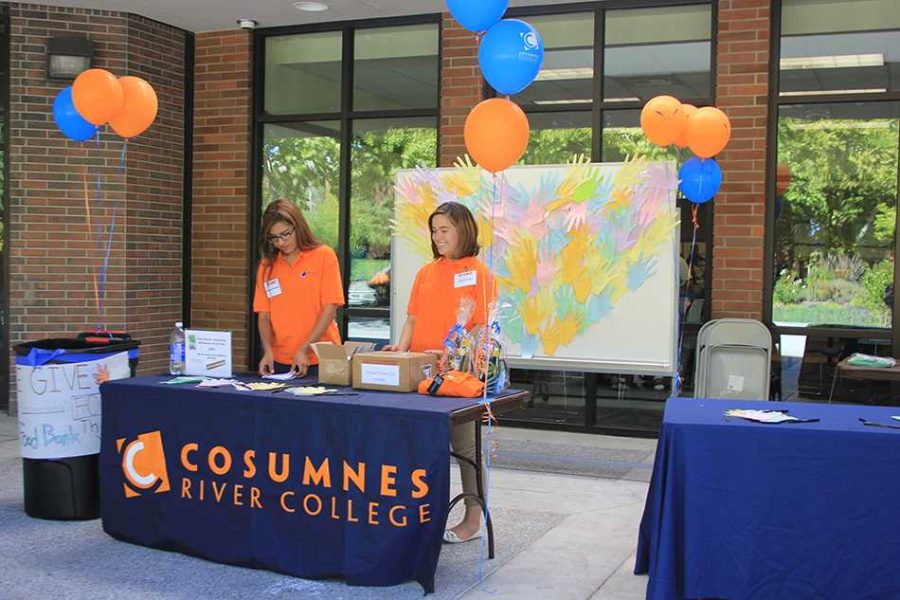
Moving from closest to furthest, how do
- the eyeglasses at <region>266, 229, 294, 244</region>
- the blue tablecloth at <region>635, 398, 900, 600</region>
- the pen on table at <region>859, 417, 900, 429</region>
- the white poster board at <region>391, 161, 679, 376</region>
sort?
the blue tablecloth at <region>635, 398, 900, 600</region>, the pen on table at <region>859, 417, 900, 429</region>, the eyeglasses at <region>266, 229, 294, 244</region>, the white poster board at <region>391, 161, 679, 376</region>

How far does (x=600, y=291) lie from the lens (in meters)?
6.73

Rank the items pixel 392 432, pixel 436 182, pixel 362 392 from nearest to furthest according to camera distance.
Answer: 1. pixel 392 432
2. pixel 362 392
3. pixel 436 182

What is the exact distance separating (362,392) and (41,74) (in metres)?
5.26

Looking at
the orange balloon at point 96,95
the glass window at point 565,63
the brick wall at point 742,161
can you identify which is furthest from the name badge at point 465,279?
the glass window at point 565,63

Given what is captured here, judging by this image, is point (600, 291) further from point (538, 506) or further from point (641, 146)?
point (538, 506)

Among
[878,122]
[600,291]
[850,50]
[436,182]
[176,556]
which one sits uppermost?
[850,50]

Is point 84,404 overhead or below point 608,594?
overhead

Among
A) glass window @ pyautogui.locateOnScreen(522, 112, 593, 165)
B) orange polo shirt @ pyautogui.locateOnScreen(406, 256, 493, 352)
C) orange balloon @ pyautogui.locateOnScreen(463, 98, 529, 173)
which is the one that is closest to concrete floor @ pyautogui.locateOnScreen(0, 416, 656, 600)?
orange polo shirt @ pyautogui.locateOnScreen(406, 256, 493, 352)

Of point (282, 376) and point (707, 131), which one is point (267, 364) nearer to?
point (282, 376)

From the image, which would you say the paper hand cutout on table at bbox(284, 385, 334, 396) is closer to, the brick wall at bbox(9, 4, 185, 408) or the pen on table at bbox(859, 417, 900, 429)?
the pen on table at bbox(859, 417, 900, 429)

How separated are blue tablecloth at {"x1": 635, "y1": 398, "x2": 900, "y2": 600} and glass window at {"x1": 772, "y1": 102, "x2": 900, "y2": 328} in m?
3.58

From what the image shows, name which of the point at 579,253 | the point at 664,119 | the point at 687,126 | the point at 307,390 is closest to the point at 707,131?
the point at 687,126

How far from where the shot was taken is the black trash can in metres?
4.82

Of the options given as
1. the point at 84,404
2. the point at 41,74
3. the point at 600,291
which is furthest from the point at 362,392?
the point at 41,74
